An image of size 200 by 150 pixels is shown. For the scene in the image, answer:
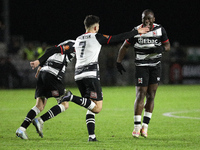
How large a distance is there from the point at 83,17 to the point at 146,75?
2941 cm

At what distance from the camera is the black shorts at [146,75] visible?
7.67 m

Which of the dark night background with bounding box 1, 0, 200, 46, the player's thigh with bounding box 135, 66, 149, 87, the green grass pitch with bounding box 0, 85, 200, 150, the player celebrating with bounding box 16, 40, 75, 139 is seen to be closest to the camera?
the green grass pitch with bounding box 0, 85, 200, 150

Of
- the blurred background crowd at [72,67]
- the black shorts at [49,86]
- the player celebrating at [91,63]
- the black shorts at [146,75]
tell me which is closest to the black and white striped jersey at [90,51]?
the player celebrating at [91,63]

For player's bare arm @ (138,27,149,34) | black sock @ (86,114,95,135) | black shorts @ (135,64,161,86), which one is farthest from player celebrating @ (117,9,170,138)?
black sock @ (86,114,95,135)

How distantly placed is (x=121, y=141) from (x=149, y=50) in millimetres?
1784

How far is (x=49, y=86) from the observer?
7758 millimetres

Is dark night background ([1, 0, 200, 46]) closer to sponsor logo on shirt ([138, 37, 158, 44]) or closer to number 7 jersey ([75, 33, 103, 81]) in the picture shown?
sponsor logo on shirt ([138, 37, 158, 44])

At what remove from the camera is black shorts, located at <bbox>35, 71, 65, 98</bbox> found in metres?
7.71

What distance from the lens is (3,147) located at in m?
6.43

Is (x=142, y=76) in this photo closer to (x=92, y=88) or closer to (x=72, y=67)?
(x=92, y=88)

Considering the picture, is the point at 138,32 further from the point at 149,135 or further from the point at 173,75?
the point at 173,75

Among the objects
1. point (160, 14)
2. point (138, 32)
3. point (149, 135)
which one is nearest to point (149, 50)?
→ point (138, 32)

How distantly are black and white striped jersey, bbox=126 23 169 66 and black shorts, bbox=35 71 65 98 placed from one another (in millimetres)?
1503

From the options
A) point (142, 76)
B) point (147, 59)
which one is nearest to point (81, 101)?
point (142, 76)
